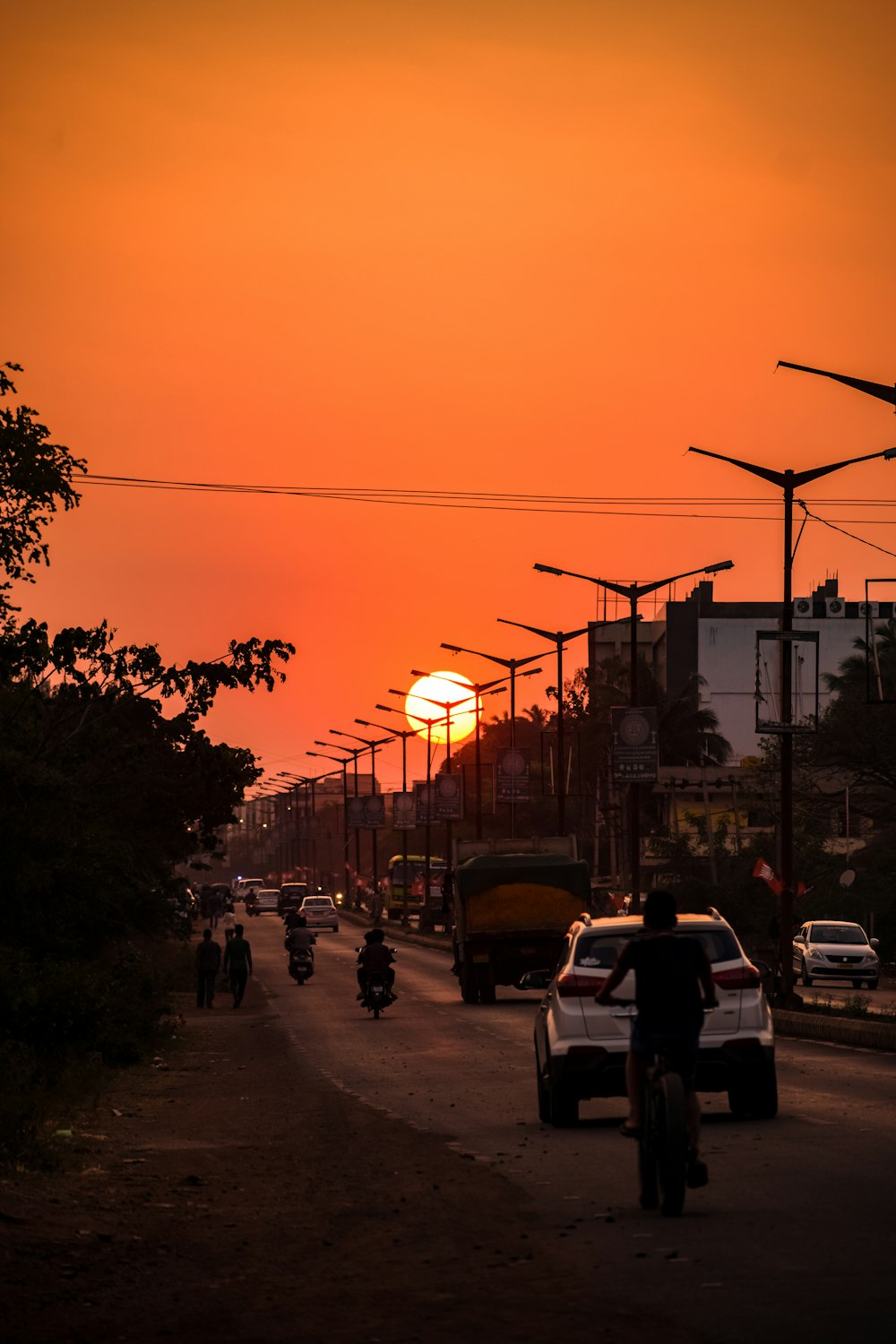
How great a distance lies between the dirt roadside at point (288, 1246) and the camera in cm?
891

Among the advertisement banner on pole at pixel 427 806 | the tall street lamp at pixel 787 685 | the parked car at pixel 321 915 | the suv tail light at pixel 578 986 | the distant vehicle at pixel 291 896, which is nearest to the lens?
the suv tail light at pixel 578 986

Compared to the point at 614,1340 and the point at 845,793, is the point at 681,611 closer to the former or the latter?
the point at 845,793

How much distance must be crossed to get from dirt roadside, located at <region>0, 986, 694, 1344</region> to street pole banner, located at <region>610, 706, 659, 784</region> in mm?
33067

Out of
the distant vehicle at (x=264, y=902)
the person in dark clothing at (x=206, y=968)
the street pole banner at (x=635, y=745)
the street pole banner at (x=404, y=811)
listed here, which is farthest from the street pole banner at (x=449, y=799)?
the distant vehicle at (x=264, y=902)

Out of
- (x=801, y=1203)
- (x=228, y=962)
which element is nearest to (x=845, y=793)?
(x=228, y=962)

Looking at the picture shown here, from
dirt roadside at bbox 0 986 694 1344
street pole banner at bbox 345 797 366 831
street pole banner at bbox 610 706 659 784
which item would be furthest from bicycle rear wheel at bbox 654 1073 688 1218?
street pole banner at bbox 345 797 366 831

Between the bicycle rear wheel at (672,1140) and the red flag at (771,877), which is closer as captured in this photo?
the bicycle rear wheel at (672,1140)

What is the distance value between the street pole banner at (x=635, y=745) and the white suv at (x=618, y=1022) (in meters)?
34.6

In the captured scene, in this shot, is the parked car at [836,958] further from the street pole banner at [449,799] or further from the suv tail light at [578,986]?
the suv tail light at [578,986]

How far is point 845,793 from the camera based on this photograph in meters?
79.3

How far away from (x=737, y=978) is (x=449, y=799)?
69089mm

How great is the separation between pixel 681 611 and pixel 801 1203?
127302 millimetres

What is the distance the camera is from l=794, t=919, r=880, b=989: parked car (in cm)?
5775

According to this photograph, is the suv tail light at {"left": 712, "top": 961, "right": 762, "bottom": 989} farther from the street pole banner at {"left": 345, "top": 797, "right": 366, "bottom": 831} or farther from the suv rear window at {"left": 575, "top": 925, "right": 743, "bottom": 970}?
the street pole banner at {"left": 345, "top": 797, "right": 366, "bottom": 831}
